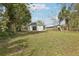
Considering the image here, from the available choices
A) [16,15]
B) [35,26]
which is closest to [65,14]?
[35,26]

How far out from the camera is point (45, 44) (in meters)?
1.99

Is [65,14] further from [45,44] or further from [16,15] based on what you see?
[16,15]

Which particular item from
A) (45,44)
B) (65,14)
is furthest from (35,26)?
(65,14)

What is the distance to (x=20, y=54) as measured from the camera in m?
1.97

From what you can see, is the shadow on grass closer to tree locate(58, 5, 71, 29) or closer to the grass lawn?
the grass lawn

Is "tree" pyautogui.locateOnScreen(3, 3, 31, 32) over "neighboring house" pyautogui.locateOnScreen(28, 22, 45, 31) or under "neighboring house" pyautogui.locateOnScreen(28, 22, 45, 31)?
over

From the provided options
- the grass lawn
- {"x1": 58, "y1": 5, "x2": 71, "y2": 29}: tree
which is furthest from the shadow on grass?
{"x1": 58, "y1": 5, "x2": 71, "y2": 29}: tree

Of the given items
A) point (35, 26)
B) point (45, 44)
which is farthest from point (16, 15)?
point (45, 44)

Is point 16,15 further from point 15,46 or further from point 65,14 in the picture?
point 65,14

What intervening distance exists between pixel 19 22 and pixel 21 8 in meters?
0.12

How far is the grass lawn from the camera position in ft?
6.48

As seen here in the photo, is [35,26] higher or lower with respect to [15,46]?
higher

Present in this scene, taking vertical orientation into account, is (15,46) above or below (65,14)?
below

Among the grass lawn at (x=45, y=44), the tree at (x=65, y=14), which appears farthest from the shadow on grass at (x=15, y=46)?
the tree at (x=65, y=14)
